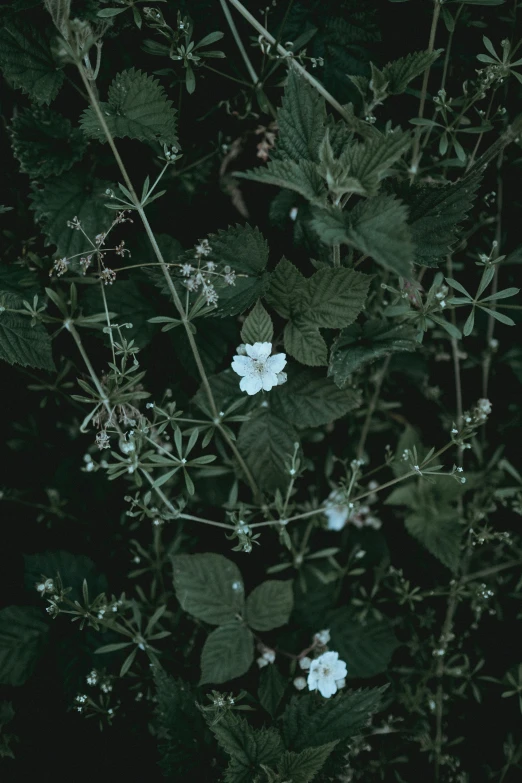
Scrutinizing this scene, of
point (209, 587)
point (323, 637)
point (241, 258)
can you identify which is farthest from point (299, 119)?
point (323, 637)

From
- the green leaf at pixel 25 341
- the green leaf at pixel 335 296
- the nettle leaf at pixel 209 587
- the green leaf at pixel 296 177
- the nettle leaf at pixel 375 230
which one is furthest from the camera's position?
the nettle leaf at pixel 209 587

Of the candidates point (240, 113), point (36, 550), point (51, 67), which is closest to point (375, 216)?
point (240, 113)

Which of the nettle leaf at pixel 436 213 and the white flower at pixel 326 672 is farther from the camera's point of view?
the white flower at pixel 326 672

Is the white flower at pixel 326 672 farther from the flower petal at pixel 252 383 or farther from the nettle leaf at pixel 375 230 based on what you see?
the nettle leaf at pixel 375 230

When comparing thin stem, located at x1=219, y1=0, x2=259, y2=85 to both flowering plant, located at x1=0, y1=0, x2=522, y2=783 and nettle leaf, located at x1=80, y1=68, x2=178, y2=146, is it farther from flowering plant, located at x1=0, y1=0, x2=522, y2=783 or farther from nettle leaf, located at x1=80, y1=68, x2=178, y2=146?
nettle leaf, located at x1=80, y1=68, x2=178, y2=146

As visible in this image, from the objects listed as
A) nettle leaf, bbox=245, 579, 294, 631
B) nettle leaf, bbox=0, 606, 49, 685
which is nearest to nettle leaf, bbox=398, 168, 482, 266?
nettle leaf, bbox=245, 579, 294, 631

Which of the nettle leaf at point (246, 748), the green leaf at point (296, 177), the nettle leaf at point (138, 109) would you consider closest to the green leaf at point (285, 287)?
the green leaf at point (296, 177)

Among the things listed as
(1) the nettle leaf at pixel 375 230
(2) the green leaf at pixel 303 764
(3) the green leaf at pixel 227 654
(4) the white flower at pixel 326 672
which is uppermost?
(1) the nettle leaf at pixel 375 230

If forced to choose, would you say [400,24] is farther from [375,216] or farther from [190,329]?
[190,329]
